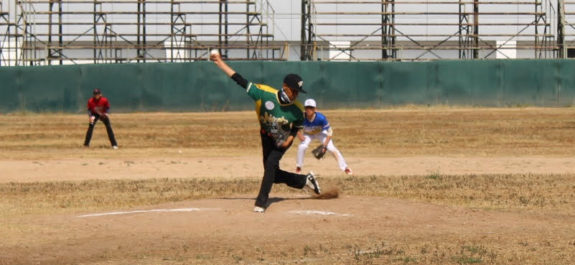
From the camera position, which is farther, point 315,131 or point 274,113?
point 315,131

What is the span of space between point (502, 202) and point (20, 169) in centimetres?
1083

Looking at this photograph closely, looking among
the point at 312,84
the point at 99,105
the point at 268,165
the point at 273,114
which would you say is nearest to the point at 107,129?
the point at 99,105

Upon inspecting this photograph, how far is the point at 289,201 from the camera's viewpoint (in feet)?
46.0

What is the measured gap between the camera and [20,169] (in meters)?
22.0

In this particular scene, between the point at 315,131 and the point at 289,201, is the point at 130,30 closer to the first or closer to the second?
the point at 315,131

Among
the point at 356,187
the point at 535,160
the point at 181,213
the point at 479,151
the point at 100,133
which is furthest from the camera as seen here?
the point at 100,133

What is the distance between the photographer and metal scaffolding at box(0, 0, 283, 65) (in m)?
48.0

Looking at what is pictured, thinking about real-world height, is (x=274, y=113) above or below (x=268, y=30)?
below

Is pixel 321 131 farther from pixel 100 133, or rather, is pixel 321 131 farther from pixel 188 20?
pixel 188 20

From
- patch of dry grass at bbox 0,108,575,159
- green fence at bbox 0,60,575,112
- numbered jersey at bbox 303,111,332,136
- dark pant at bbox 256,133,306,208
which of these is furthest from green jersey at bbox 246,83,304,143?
green fence at bbox 0,60,575,112

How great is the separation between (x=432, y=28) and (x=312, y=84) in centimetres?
1053

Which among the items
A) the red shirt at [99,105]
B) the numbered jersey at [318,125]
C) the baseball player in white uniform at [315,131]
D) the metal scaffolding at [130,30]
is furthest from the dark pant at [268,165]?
the metal scaffolding at [130,30]

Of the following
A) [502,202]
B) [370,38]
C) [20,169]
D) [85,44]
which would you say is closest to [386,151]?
[20,169]

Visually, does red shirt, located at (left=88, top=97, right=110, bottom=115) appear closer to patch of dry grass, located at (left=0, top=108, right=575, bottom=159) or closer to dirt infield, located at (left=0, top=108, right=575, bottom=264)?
dirt infield, located at (left=0, top=108, right=575, bottom=264)
